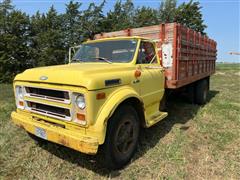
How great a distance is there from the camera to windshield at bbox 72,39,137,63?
428 centimetres

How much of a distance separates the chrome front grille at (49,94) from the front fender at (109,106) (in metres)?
0.50

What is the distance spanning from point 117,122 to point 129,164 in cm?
89

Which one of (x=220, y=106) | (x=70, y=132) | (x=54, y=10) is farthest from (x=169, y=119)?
A: (x=54, y=10)

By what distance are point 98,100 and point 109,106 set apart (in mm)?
193

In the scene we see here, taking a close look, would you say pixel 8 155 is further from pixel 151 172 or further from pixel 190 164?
pixel 190 164

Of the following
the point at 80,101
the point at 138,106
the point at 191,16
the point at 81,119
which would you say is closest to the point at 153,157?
the point at 138,106

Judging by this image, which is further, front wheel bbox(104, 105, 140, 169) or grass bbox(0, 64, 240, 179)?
grass bbox(0, 64, 240, 179)

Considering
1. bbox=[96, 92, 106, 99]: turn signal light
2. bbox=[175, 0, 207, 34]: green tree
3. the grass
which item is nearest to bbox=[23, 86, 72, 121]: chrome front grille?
bbox=[96, 92, 106, 99]: turn signal light

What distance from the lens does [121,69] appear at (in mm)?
3744

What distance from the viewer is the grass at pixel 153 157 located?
354 centimetres

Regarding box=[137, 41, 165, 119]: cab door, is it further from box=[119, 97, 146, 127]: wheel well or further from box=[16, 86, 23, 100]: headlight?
box=[16, 86, 23, 100]: headlight

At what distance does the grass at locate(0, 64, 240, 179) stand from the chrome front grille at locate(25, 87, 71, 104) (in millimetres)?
1162

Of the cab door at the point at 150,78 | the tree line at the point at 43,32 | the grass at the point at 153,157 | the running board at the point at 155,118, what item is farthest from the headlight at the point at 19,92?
the tree line at the point at 43,32

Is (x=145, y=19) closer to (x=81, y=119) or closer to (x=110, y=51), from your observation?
(x=110, y=51)
